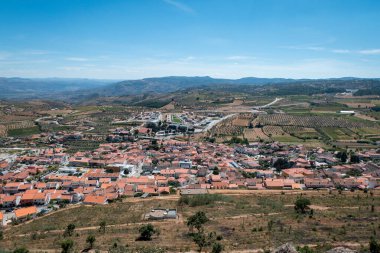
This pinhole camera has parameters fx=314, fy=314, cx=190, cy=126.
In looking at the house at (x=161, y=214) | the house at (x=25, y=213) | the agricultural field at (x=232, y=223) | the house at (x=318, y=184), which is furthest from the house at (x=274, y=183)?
the house at (x=25, y=213)

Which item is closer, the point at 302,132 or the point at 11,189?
the point at 11,189

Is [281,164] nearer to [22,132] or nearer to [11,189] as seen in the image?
[11,189]

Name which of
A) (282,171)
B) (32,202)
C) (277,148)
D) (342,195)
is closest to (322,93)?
(277,148)

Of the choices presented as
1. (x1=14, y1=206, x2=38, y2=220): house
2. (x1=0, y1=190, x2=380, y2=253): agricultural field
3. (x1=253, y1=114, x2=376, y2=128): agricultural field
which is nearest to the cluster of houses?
(x1=14, y1=206, x2=38, y2=220): house

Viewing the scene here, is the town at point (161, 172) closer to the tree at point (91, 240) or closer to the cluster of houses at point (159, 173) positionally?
the cluster of houses at point (159, 173)

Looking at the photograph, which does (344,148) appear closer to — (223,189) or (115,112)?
(223,189)

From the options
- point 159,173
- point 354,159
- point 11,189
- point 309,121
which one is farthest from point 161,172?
point 309,121
